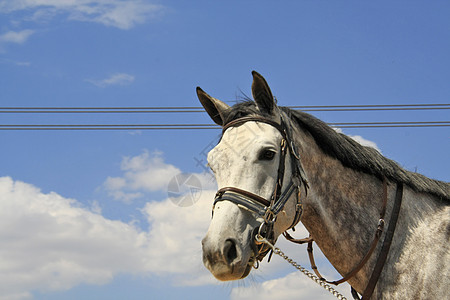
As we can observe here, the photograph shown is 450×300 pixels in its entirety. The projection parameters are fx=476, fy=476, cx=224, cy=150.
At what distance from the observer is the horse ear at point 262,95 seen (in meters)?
4.90

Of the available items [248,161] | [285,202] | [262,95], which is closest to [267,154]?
[248,161]

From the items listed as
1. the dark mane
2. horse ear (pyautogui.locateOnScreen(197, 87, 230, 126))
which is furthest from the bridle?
horse ear (pyautogui.locateOnScreen(197, 87, 230, 126))

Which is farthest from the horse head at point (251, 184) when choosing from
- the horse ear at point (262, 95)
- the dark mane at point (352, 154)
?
the dark mane at point (352, 154)

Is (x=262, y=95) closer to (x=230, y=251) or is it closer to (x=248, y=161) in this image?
(x=248, y=161)

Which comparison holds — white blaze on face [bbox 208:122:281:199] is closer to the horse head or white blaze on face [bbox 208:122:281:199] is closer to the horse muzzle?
the horse head

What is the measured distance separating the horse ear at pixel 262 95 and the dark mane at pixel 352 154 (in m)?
0.10

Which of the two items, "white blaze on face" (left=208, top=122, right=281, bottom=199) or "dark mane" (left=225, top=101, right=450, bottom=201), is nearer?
"white blaze on face" (left=208, top=122, right=281, bottom=199)

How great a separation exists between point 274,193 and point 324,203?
75 centimetres

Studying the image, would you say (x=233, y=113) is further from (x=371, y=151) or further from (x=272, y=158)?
(x=371, y=151)

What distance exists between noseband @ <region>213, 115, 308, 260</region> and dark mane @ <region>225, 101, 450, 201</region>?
367 millimetres

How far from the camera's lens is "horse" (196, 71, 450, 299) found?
171 inches

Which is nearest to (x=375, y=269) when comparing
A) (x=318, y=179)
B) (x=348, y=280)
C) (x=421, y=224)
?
(x=348, y=280)

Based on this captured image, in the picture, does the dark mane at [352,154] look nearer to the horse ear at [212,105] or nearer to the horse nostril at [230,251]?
the horse ear at [212,105]

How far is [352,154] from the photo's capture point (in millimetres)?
5188
